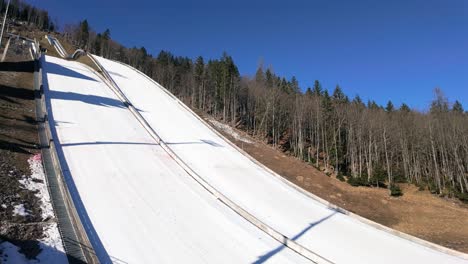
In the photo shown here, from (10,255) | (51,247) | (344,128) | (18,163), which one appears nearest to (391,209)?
(51,247)

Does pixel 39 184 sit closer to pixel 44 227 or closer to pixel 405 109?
pixel 44 227

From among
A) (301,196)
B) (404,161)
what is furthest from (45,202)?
(404,161)

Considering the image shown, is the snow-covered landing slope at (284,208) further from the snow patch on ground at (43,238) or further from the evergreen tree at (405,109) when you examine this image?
the evergreen tree at (405,109)

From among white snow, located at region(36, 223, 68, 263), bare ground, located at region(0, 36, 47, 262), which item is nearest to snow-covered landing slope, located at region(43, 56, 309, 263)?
white snow, located at region(36, 223, 68, 263)

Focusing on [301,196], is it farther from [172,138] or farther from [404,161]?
[404,161]

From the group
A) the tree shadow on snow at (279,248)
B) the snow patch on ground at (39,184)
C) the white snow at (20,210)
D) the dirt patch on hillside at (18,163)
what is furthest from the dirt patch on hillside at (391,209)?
the white snow at (20,210)
